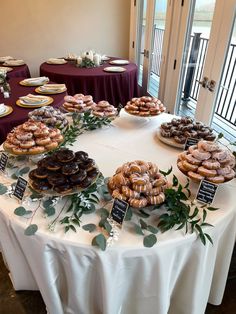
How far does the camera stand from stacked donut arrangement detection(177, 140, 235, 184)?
0.82 meters

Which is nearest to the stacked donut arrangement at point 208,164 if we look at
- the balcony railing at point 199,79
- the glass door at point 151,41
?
the balcony railing at point 199,79

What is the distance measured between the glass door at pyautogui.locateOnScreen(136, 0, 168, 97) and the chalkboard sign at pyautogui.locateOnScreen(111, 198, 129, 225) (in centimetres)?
254

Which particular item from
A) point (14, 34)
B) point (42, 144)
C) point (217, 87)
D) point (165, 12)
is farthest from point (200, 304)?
point (14, 34)

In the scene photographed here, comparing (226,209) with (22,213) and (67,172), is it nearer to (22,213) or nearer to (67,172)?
(67,172)

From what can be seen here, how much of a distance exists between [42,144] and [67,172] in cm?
27

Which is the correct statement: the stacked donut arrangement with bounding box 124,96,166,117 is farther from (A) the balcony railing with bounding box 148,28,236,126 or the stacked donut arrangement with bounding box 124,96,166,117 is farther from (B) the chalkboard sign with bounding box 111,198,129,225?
(A) the balcony railing with bounding box 148,28,236,126

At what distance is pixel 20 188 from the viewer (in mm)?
839

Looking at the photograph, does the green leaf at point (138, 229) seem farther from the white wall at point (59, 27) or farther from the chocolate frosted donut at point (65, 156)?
the white wall at point (59, 27)

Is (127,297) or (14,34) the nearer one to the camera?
(127,297)

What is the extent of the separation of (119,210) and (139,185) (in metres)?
0.10

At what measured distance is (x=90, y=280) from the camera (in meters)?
0.81

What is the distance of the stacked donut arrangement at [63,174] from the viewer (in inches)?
30.3

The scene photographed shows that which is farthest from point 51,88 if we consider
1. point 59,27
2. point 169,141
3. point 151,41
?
point 59,27

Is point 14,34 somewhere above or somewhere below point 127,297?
above
